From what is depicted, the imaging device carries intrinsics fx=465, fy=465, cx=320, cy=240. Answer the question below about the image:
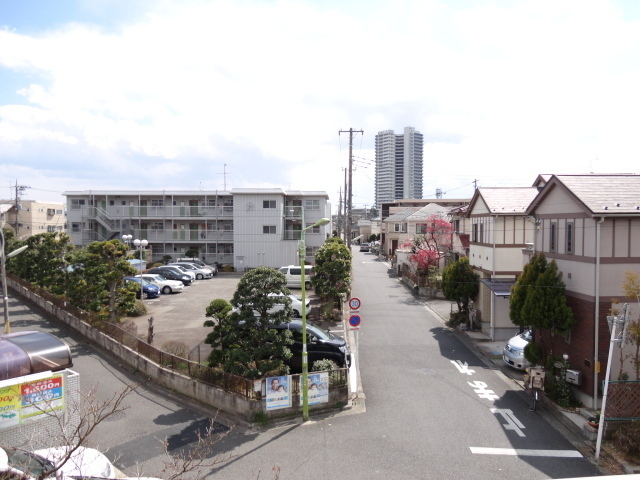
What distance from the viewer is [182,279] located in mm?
34625

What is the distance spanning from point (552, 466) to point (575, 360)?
414 cm

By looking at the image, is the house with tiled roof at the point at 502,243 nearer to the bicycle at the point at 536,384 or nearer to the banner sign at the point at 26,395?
the bicycle at the point at 536,384

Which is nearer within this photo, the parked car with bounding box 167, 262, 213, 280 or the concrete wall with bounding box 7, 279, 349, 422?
the concrete wall with bounding box 7, 279, 349, 422

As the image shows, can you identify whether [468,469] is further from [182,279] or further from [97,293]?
[182,279]

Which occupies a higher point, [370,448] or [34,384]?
[34,384]

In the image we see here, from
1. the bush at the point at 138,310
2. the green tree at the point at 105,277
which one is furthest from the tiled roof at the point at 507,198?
the bush at the point at 138,310

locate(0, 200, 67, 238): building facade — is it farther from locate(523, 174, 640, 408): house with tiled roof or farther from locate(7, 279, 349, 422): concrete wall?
locate(523, 174, 640, 408): house with tiled roof

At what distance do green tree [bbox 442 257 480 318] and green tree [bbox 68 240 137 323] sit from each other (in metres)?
14.8

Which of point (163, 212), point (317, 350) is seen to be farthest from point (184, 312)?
point (163, 212)

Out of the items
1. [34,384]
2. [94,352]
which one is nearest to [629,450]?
[34,384]

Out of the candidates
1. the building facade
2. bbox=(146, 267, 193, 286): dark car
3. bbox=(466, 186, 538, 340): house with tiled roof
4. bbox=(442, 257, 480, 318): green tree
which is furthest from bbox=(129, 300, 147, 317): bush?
the building facade

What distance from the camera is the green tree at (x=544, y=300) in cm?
1298

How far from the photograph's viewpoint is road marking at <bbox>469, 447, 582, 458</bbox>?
10164 mm

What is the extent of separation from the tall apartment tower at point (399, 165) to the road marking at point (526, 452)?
409ft
